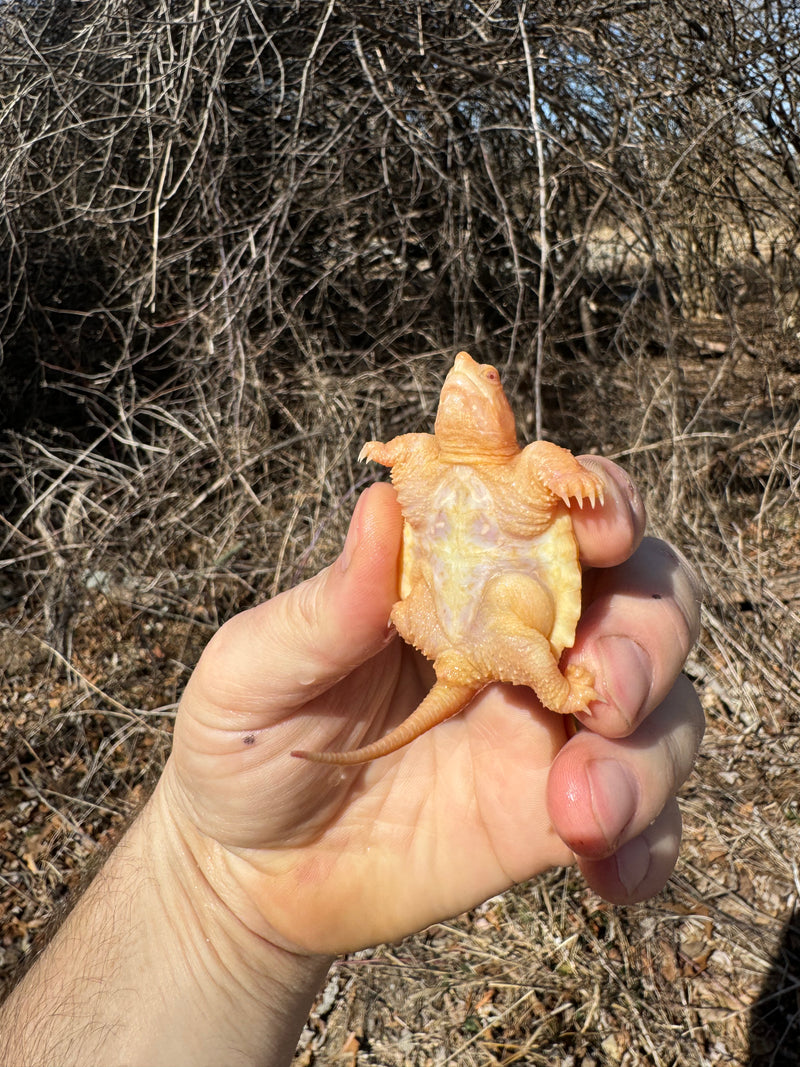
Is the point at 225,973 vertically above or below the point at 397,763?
below

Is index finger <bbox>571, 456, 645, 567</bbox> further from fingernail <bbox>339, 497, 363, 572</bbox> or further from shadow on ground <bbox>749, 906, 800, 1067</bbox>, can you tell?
shadow on ground <bbox>749, 906, 800, 1067</bbox>

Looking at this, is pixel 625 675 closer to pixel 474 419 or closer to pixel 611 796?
pixel 611 796

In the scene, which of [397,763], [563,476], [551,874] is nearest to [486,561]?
[563,476]

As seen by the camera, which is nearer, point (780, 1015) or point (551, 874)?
point (780, 1015)

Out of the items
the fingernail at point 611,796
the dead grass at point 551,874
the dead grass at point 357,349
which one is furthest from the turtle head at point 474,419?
the dead grass at point 551,874

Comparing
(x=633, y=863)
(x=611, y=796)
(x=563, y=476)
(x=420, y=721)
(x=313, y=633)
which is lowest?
(x=633, y=863)

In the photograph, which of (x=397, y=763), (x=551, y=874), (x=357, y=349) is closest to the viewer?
(x=397, y=763)

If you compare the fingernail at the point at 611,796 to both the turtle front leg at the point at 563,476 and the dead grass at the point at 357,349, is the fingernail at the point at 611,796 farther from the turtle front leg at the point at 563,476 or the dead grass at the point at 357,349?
the dead grass at the point at 357,349
